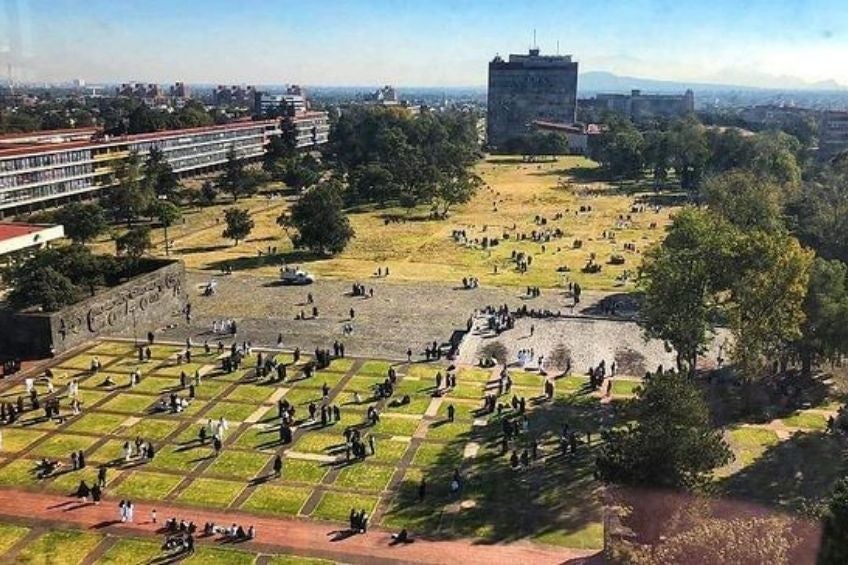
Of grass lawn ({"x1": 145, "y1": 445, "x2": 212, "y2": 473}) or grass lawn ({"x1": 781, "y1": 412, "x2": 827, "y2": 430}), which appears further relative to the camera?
grass lawn ({"x1": 781, "y1": 412, "x2": 827, "y2": 430})

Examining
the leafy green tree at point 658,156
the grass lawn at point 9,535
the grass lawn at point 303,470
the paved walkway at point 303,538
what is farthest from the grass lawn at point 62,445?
the leafy green tree at point 658,156

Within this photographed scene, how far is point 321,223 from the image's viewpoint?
67812 mm

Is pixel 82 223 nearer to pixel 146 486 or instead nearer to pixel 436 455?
pixel 146 486

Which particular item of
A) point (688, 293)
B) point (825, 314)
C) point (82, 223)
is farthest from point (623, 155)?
point (688, 293)

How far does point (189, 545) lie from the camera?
24.8 metres

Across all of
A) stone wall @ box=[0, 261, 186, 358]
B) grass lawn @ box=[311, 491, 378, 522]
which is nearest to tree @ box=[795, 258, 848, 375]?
grass lawn @ box=[311, 491, 378, 522]

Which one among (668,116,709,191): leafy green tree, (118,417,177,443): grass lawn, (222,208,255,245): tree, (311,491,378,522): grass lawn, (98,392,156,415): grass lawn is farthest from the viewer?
(668,116,709,191): leafy green tree

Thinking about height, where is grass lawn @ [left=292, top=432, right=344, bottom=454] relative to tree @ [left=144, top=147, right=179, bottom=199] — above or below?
below

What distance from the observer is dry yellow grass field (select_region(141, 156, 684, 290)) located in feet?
209

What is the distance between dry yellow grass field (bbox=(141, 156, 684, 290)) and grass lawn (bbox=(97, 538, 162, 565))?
3749 centimetres

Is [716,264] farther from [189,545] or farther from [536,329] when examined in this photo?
[189,545]

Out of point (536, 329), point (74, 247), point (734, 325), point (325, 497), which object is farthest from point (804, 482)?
point (74, 247)

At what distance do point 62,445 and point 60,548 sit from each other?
835 cm

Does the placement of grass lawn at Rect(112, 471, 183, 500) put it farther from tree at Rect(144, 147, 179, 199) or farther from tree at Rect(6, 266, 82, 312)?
tree at Rect(144, 147, 179, 199)
